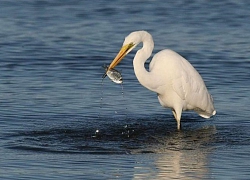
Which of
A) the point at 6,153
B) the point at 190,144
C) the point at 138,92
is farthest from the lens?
the point at 138,92

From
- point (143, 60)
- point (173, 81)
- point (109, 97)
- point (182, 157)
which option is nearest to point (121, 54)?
point (143, 60)

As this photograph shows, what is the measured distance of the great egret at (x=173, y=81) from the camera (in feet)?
33.7

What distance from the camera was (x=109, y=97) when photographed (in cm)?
1233

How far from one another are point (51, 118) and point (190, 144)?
1.96 metres

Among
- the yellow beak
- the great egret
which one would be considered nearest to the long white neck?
the great egret

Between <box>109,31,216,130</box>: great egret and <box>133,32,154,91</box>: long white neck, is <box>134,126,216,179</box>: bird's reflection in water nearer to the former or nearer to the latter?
<box>109,31,216,130</box>: great egret

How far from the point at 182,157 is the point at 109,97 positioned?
10.7 ft

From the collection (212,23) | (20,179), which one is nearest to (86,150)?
(20,179)

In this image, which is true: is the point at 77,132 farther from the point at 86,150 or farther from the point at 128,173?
the point at 128,173

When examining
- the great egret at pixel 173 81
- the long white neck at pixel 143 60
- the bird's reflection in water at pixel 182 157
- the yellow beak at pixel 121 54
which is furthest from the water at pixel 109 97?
the yellow beak at pixel 121 54

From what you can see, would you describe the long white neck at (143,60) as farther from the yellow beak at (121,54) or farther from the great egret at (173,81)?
the yellow beak at (121,54)

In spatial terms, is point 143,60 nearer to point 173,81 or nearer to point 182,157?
point 173,81

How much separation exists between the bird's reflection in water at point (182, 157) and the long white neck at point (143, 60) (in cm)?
70

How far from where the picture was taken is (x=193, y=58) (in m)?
15.1
